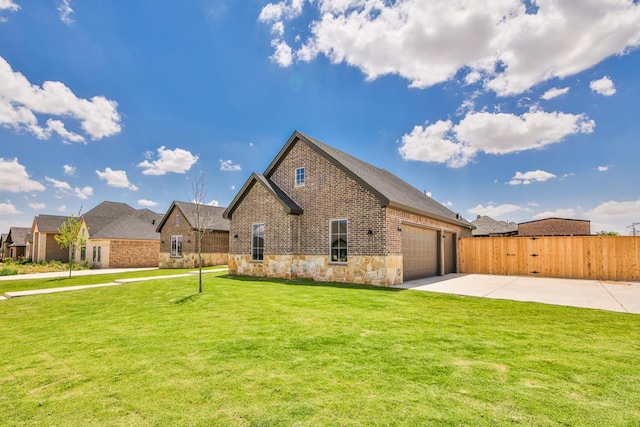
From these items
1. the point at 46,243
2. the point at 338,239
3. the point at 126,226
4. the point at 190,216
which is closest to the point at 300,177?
the point at 338,239

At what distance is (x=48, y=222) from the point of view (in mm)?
33406

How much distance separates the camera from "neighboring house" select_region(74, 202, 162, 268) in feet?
82.9

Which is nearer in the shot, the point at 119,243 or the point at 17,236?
the point at 119,243

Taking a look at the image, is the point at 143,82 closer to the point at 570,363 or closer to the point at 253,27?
the point at 253,27

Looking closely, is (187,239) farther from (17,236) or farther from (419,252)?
(17,236)

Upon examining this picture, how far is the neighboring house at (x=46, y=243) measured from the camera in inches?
1258

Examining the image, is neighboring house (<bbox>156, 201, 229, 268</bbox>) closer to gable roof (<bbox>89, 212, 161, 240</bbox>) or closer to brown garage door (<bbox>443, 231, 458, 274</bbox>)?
gable roof (<bbox>89, 212, 161, 240</bbox>)

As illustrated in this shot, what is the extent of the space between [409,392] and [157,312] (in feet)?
20.9

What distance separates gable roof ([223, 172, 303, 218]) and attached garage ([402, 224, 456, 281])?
5088 millimetres

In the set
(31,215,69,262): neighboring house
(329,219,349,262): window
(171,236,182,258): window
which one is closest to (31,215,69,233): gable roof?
(31,215,69,262): neighboring house

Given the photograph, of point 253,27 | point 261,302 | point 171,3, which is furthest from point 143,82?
point 261,302

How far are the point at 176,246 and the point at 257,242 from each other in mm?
12041

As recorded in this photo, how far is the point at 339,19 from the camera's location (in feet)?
36.1

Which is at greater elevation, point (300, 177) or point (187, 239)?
point (300, 177)
